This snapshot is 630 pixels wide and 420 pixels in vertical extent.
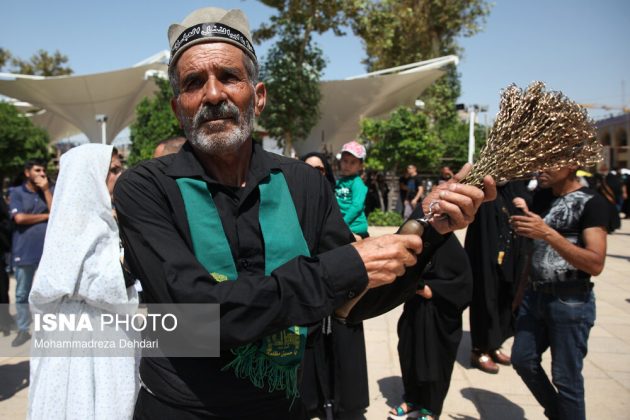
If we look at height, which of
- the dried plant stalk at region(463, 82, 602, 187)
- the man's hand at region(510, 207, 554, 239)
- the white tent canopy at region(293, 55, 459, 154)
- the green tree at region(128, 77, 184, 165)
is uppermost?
the white tent canopy at region(293, 55, 459, 154)

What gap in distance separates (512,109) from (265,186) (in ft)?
3.17

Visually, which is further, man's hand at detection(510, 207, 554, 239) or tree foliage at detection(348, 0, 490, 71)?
tree foliage at detection(348, 0, 490, 71)

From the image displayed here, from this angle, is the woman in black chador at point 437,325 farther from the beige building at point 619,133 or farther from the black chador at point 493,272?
the beige building at point 619,133

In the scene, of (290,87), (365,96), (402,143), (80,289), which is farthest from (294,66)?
(80,289)

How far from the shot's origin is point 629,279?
950 cm

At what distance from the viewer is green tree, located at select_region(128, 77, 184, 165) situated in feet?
60.2

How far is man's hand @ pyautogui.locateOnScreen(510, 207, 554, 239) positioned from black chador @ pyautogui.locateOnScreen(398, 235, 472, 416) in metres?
0.74

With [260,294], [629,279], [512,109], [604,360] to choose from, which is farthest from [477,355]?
[629,279]

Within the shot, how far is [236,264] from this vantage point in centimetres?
158

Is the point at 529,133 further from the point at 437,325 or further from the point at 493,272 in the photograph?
the point at 493,272

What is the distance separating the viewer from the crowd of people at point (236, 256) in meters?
1.35

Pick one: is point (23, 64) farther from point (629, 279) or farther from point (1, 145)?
point (629, 279)

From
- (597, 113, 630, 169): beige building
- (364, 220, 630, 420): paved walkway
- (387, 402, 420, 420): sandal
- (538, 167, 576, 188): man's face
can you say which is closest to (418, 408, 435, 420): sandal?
(387, 402, 420, 420): sandal

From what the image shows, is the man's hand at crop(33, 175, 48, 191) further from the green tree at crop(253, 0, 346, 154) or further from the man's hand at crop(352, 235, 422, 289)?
the green tree at crop(253, 0, 346, 154)
